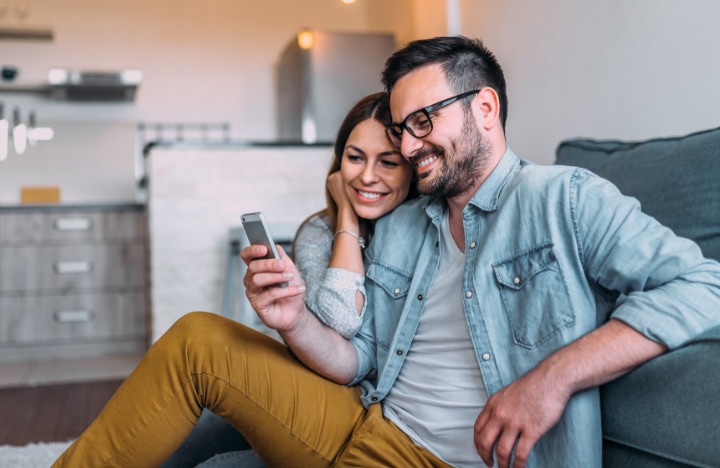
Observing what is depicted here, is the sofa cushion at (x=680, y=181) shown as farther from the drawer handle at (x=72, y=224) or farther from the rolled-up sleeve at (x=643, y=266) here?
the drawer handle at (x=72, y=224)

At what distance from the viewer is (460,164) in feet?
4.23

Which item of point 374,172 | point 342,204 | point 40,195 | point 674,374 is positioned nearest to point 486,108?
point 374,172

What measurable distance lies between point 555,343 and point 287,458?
0.49 meters

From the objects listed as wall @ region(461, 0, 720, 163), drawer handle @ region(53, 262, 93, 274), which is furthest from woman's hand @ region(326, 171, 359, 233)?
drawer handle @ region(53, 262, 93, 274)

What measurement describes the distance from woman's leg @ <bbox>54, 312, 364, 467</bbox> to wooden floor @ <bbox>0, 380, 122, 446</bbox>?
1.64m

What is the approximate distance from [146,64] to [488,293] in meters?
4.52

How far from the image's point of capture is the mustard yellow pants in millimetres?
1189

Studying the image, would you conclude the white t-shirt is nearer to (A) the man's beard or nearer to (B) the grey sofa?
(A) the man's beard

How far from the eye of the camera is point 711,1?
1.70m

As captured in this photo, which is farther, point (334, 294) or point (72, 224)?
point (72, 224)

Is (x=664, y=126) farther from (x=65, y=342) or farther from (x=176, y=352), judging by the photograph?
(x=65, y=342)

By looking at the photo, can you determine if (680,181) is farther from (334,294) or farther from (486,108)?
(334,294)

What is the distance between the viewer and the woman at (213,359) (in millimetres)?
1191

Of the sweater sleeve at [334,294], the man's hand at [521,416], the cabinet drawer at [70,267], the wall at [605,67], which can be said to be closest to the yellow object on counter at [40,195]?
the cabinet drawer at [70,267]
